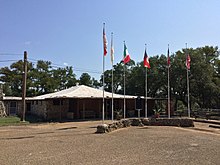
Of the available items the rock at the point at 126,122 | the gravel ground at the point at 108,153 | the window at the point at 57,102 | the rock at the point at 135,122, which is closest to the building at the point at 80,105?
the window at the point at 57,102

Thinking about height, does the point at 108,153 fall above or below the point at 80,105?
below

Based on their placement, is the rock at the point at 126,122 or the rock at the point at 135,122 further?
the rock at the point at 135,122

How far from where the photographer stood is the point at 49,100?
2342cm

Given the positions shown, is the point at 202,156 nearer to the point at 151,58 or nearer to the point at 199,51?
the point at 199,51

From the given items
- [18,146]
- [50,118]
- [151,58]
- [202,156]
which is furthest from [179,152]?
[151,58]

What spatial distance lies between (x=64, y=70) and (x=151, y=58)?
22203 mm

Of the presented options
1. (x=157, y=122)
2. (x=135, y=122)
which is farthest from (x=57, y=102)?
(x=157, y=122)

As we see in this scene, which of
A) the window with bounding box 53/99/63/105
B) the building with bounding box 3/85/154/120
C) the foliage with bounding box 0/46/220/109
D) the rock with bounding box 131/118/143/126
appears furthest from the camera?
the foliage with bounding box 0/46/220/109

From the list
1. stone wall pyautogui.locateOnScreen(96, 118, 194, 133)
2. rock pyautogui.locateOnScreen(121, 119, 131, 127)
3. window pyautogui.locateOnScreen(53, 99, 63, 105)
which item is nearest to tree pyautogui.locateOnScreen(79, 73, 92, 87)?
window pyautogui.locateOnScreen(53, 99, 63, 105)

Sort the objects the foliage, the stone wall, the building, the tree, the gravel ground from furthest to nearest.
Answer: the tree
the foliage
the building
the stone wall
the gravel ground

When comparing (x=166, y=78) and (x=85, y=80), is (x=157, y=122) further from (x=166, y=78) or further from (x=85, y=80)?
(x=85, y=80)

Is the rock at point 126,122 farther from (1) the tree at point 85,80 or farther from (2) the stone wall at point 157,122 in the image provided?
(1) the tree at point 85,80

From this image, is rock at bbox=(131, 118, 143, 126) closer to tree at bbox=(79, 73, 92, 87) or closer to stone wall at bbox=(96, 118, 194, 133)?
stone wall at bbox=(96, 118, 194, 133)

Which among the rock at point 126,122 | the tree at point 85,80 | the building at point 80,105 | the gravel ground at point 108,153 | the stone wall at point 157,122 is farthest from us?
the tree at point 85,80
